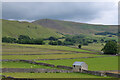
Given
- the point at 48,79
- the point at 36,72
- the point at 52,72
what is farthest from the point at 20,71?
the point at 48,79

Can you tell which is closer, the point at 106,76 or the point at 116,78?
the point at 116,78

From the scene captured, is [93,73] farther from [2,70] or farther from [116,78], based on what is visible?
[2,70]

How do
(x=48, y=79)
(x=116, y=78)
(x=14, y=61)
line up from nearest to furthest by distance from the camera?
(x=48, y=79)
(x=116, y=78)
(x=14, y=61)

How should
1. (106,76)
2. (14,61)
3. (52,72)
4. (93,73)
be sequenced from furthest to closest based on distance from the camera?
(14,61)
(52,72)
(93,73)
(106,76)

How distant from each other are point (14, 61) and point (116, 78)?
110 ft

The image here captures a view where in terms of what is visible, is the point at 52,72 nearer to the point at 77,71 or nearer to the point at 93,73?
the point at 77,71

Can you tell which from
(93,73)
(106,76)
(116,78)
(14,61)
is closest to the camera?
(116,78)

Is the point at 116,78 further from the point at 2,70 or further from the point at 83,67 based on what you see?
the point at 2,70

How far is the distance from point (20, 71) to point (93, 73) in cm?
1637

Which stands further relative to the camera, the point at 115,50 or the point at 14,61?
the point at 115,50

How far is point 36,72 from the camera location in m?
36.6

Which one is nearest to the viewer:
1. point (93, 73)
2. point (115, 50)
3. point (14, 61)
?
point (93, 73)

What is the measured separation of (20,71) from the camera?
3575 cm

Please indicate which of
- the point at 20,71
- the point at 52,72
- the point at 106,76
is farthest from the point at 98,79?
the point at 20,71
